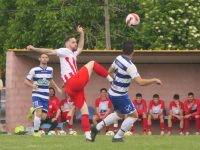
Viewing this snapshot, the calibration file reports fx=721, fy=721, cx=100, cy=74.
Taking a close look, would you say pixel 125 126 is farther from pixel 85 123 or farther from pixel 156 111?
pixel 156 111

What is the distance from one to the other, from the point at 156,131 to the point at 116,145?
11308 millimetres

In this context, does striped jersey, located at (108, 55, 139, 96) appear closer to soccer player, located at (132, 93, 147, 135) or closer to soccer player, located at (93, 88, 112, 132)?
soccer player, located at (93, 88, 112, 132)

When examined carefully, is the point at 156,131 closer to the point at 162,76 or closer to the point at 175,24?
the point at 162,76

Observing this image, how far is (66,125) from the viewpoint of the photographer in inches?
975

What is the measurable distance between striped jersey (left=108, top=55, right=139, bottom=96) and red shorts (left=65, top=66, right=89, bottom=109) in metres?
0.81

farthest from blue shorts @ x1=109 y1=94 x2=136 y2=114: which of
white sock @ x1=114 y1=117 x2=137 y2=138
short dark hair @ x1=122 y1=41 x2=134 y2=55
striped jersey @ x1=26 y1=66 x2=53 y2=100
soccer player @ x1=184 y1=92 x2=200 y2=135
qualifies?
soccer player @ x1=184 y1=92 x2=200 y2=135

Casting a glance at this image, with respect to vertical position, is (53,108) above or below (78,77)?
below

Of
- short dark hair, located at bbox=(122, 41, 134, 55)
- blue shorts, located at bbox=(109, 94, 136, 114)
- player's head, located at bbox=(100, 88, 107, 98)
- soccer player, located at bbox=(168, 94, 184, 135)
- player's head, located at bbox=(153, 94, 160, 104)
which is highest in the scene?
short dark hair, located at bbox=(122, 41, 134, 55)

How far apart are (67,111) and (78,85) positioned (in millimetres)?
10066

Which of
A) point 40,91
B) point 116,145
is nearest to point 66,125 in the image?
point 40,91

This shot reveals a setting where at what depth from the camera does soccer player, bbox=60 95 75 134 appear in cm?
2373

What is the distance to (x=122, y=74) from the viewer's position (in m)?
14.6

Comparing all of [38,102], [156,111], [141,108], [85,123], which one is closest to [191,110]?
[156,111]

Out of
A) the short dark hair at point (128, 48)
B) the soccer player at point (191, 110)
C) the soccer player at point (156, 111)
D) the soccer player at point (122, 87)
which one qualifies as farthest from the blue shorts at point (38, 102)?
the soccer player at point (191, 110)
